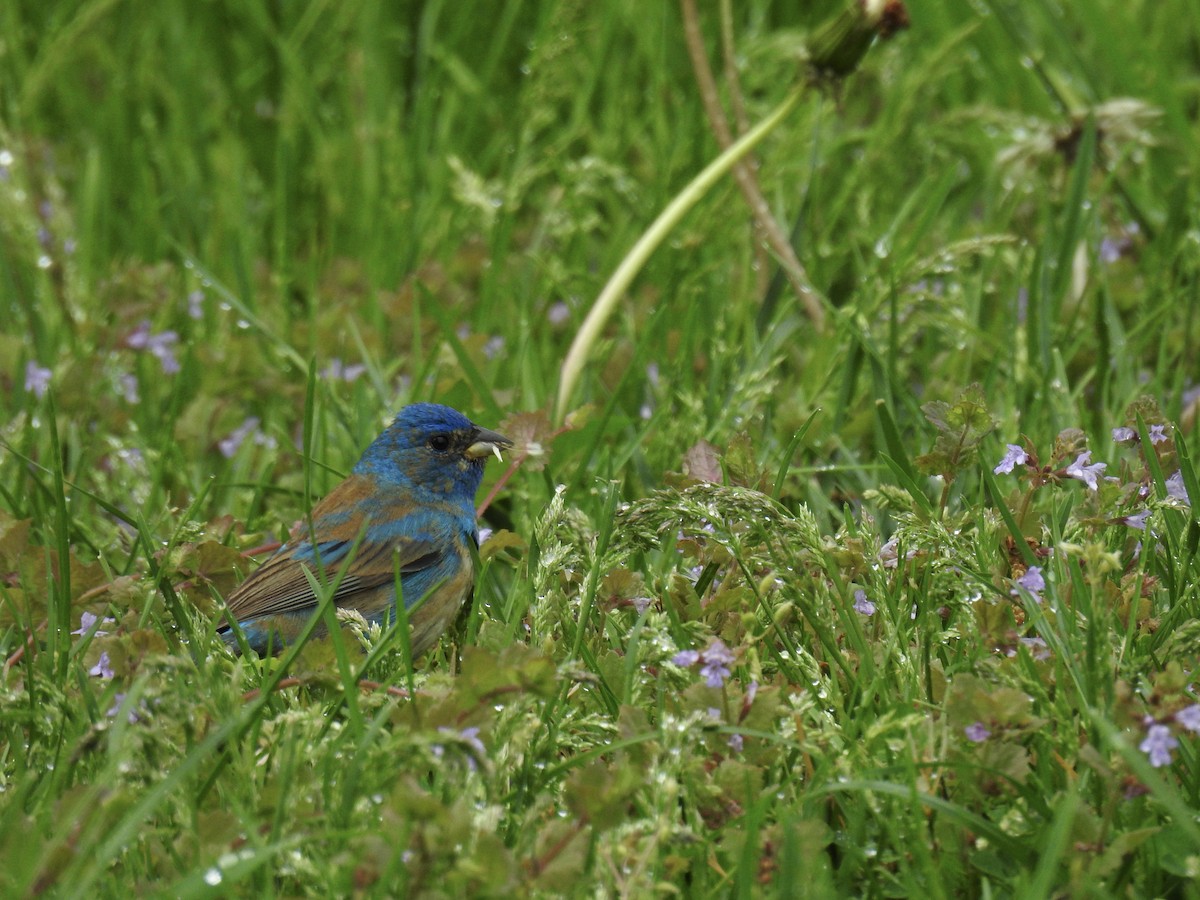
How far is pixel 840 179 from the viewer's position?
217 inches

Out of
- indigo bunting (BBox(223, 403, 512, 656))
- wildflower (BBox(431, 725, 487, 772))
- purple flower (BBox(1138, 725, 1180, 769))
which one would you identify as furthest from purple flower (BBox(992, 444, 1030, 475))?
indigo bunting (BBox(223, 403, 512, 656))

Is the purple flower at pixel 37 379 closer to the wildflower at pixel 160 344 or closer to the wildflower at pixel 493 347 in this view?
the wildflower at pixel 160 344

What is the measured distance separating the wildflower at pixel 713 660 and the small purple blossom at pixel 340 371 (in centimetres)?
209

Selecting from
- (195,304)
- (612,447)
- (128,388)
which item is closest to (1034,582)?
(612,447)

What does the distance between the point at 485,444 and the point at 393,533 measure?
31 centimetres

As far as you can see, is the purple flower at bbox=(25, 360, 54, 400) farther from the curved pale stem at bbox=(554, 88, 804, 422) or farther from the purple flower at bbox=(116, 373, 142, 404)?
the curved pale stem at bbox=(554, 88, 804, 422)

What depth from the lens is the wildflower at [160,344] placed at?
4.54 meters

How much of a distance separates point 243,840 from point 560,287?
2.58 meters

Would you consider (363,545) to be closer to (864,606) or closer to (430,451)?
(430,451)

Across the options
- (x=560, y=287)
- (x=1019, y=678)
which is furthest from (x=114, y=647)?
(x=560, y=287)

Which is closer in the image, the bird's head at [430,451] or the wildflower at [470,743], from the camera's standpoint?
the wildflower at [470,743]

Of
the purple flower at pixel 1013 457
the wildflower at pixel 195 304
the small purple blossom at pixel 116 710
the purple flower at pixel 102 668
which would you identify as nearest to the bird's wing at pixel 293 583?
the purple flower at pixel 102 668

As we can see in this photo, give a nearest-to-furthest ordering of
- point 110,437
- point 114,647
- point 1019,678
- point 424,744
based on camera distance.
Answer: point 424,744 < point 1019,678 < point 114,647 < point 110,437

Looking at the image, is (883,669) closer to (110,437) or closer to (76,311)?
(110,437)
